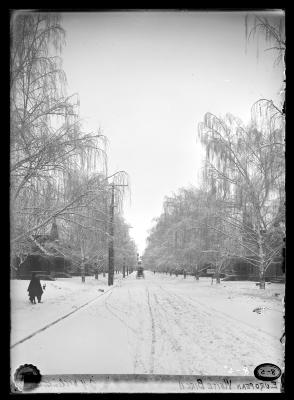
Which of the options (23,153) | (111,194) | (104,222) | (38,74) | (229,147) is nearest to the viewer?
(38,74)

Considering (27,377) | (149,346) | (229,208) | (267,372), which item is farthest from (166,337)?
(229,208)

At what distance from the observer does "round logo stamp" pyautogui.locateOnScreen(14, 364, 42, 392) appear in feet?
7.68

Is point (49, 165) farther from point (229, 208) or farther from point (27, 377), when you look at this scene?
point (229, 208)

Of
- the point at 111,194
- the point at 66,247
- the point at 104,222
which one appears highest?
the point at 111,194

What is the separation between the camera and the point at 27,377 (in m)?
2.37

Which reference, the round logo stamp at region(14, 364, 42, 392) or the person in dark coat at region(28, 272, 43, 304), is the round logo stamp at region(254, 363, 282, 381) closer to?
the round logo stamp at region(14, 364, 42, 392)

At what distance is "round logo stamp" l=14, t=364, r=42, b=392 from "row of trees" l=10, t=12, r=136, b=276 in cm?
119

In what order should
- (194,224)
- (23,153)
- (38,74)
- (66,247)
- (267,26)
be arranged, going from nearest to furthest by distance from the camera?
(267,26), (38,74), (23,153), (66,247), (194,224)

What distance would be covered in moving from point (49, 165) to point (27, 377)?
2.87 meters

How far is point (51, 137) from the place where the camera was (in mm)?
4531

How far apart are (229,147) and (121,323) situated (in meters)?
4.87
